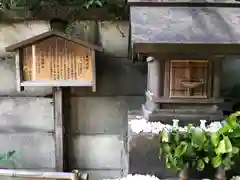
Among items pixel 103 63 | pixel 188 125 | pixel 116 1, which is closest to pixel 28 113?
pixel 103 63

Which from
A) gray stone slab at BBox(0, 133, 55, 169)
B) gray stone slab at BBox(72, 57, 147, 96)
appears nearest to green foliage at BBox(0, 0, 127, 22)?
gray stone slab at BBox(72, 57, 147, 96)

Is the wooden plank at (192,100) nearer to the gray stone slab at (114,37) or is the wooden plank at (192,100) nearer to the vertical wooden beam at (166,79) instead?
the vertical wooden beam at (166,79)

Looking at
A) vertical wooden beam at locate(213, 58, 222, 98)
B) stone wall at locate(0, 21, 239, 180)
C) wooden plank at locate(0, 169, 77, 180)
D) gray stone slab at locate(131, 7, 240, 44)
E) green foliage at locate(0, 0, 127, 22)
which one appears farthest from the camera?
stone wall at locate(0, 21, 239, 180)

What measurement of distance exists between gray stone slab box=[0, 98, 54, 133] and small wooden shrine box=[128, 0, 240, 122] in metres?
0.77

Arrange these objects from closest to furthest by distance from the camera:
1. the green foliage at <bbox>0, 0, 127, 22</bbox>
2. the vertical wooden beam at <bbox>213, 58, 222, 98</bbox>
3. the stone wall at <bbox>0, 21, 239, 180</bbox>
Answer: the vertical wooden beam at <bbox>213, 58, 222, 98</bbox> < the green foliage at <bbox>0, 0, 127, 22</bbox> < the stone wall at <bbox>0, 21, 239, 180</bbox>

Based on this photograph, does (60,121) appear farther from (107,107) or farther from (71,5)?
(71,5)

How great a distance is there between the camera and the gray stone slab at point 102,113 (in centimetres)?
247

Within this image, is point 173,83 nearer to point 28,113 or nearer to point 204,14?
point 204,14

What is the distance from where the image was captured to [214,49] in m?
1.69

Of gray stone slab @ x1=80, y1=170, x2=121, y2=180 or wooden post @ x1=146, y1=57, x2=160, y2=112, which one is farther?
gray stone slab @ x1=80, y1=170, x2=121, y2=180

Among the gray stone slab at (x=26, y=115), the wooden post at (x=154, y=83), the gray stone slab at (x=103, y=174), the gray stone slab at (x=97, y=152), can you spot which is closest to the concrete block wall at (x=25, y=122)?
the gray stone slab at (x=26, y=115)

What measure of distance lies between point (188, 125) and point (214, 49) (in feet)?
1.39

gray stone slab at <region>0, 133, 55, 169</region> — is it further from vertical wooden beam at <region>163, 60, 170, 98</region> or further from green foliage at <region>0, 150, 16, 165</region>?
vertical wooden beam at <region>163, 60, 170, 98</region>

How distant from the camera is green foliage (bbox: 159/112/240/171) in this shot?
1742 mm
